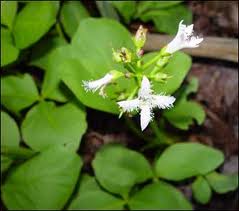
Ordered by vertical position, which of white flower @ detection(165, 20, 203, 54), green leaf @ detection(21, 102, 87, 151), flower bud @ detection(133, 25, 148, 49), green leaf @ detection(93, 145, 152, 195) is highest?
flower bud @ detection(133, 25, 148, 49)

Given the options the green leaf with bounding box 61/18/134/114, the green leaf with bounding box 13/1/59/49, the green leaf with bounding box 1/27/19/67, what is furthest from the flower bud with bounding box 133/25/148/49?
the green leaf with bounding box 1/27/19/67

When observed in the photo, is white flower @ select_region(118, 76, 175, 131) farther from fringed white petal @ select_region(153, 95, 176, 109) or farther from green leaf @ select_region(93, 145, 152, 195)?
green leaf @ select_region(93, 145, 152, 195)

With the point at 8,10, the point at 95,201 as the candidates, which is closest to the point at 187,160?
the point at 95,201

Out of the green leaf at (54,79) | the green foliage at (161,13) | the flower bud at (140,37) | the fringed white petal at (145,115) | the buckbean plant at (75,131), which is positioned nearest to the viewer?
the fringed white petal at (145,115)

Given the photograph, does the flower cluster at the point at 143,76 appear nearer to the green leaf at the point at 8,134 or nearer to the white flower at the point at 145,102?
the white flower at the point at 145,102

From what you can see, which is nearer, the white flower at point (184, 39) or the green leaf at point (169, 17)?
the white flower at point (184, 39)

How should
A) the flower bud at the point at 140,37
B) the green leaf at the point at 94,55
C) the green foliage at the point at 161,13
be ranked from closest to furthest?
the flower bud at the point at 140,37, the green leaf at the point at 94,55, the green foliage at the point at 161,13

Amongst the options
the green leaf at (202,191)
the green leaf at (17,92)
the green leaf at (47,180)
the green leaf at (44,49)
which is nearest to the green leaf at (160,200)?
the green leaf at (202,191)
